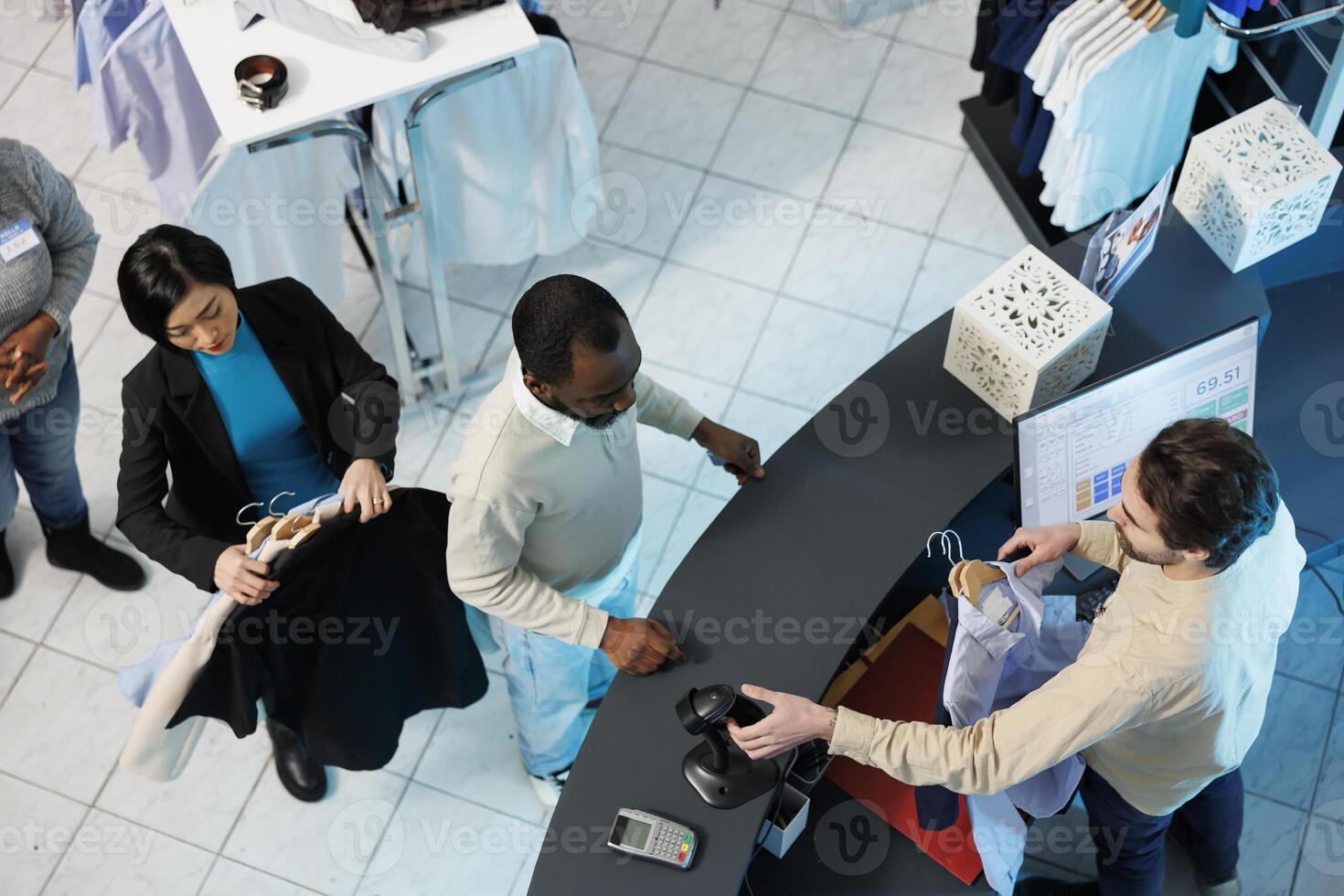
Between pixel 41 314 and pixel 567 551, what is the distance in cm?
156

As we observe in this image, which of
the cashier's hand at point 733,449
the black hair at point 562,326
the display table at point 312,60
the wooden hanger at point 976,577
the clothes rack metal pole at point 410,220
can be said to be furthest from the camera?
the clothes rack metal pole at point 410,220

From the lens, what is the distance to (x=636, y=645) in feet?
8.89

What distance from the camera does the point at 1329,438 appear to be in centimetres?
335

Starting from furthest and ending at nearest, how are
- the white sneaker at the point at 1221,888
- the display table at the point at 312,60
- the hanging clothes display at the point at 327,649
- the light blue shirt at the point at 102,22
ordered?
the light blue shirt at the point at 102,22
the display table at the point at 312,60
the white sneaker at the point at 1221,888
the hanging clothes display at the point at 327,649

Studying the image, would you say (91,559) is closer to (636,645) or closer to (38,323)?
(38,323)

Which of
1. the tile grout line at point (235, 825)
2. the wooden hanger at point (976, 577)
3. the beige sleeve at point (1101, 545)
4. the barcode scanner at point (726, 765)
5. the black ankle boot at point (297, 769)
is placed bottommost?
the tile grout line at point (235, 825)

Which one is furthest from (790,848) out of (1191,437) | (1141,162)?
(1141,162)

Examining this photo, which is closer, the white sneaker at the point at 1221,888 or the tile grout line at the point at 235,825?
the white sneaker at the point at 1221,888

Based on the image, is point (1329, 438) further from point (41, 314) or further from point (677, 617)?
point (41, 314)

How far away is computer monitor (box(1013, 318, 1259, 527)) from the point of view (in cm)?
279

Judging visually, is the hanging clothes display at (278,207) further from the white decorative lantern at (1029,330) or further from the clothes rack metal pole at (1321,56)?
the clothes rack metal pole at (1321,56)

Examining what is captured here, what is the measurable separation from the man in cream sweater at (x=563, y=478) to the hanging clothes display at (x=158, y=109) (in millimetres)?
1737

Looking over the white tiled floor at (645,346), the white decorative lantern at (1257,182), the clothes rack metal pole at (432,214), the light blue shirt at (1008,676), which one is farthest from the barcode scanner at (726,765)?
the clothes rack metal pole at (432,214)

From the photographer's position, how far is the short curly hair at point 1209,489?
2.30 metres
